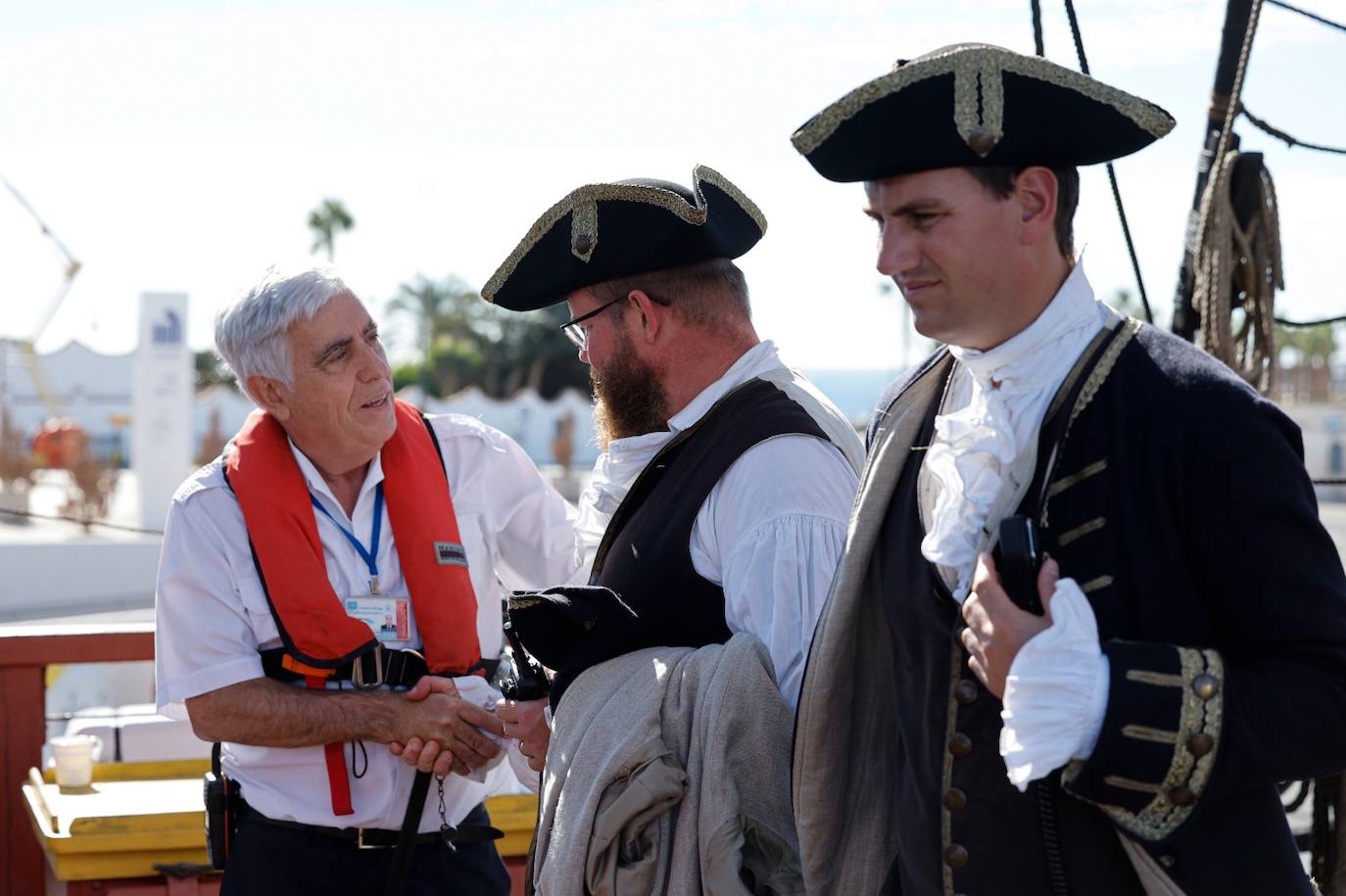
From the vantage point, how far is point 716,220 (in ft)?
8.17

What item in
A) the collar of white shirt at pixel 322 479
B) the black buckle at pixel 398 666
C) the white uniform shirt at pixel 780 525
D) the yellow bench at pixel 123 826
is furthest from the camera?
the yellow bench at pixel 123 826

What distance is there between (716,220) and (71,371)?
2274 inches

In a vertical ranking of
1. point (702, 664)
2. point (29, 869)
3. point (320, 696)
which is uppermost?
point (702, 664)

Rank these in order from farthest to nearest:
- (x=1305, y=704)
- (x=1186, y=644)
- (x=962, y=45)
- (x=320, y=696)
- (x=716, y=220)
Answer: (x=320, y=696) → (x=716, y=220) → (x=962, y=45) → (x=1186, y=644) → (x=1305, y=704)

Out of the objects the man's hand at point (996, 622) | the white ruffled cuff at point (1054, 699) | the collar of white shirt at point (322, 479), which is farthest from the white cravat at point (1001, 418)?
the collar of white shirt at point (322, 479)

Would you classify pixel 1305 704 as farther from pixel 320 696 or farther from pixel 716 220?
pixel 320 696

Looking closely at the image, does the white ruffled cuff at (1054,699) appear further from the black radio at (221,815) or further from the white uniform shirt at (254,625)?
the black radio at (221,815)

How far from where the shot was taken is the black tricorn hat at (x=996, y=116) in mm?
1643

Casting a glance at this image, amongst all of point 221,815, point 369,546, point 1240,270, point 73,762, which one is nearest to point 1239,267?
point 1240,270

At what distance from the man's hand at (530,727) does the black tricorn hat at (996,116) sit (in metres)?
1.23

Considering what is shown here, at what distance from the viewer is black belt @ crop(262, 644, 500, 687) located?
2.84 m

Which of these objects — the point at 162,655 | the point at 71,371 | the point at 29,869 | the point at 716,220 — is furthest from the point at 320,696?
the point at 71,371

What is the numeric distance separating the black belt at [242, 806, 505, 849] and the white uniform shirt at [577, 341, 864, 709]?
3.27ft

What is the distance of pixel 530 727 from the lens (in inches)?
98.2
